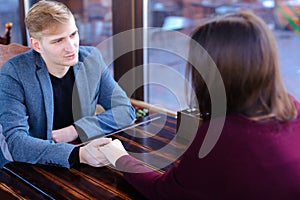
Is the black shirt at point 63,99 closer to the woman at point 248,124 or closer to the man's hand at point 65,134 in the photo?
the man's hand at point 65,134

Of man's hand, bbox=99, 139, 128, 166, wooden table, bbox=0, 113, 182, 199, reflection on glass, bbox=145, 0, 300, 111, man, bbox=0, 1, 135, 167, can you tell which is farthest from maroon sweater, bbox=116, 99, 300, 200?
reflection on glass, bbox=145, 0, 300, 111

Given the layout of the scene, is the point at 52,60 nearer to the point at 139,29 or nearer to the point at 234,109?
the point at 234,109

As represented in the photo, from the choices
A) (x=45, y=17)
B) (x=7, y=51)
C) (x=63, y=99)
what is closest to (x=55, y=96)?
(x=63, y=99)

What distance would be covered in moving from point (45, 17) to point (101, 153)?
1.99ft

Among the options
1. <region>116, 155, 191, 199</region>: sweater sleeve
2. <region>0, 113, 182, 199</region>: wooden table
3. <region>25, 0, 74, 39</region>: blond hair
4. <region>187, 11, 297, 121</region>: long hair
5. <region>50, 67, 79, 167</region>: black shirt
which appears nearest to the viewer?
<region>187, 11, 297, 121</region>: long hair

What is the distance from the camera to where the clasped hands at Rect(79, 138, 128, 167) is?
1.25m

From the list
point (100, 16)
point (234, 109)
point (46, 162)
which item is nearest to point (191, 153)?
point (234, 109)

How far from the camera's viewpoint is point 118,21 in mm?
2744

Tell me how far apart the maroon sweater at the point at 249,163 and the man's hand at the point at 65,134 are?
2.46 ft

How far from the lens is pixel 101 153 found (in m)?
1.27

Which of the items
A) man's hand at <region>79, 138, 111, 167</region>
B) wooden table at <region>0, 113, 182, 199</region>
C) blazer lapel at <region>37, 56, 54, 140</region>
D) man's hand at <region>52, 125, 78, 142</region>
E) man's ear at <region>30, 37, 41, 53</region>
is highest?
man's ear at <region>30, 37, 41, 53</region>

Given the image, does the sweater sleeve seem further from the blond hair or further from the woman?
the blond hair

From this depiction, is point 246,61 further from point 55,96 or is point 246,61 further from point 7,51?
point 7,51

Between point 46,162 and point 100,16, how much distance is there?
6.62ft
